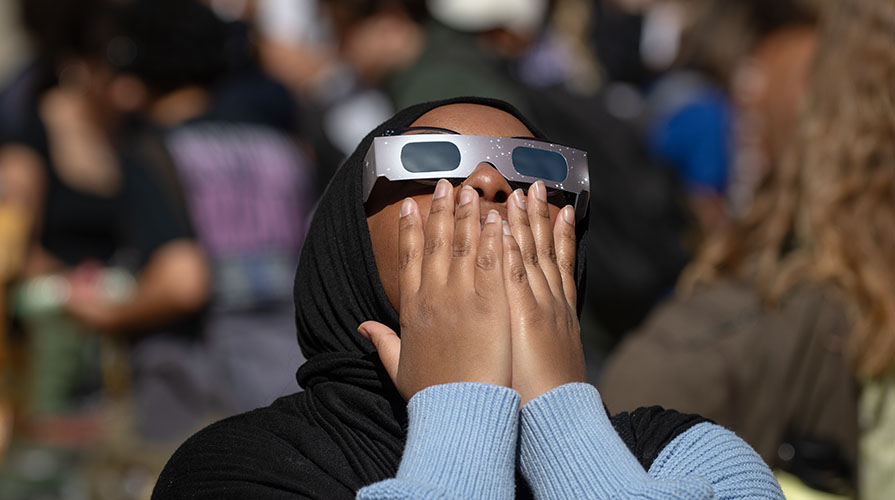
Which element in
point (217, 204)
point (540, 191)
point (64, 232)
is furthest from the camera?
point (64, 232)

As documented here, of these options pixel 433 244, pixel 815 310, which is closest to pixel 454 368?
pixel 433 244

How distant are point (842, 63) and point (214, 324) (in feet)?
7.56

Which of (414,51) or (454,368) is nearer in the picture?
(454,368)

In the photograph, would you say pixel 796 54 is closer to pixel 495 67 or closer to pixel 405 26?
pixel 495 67

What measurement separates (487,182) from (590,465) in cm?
50

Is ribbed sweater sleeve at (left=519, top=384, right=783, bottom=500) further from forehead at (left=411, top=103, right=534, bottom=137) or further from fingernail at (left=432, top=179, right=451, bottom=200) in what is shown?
forehead at (left=411, top=103, right=534, bottom=137)

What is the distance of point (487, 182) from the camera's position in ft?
5.69

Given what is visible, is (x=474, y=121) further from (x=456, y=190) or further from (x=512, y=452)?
(x=512, y=452)

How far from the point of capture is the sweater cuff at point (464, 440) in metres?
1.48

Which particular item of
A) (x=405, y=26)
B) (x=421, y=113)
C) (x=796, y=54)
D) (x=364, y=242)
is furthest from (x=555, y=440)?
(x=405, y=26)

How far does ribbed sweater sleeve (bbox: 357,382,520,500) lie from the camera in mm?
1470

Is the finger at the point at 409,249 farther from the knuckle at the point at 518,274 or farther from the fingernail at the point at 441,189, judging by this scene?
the knuckle at the point at 518,274

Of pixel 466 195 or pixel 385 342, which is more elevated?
pixel 466 195

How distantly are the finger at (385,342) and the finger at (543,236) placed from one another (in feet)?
0.90
